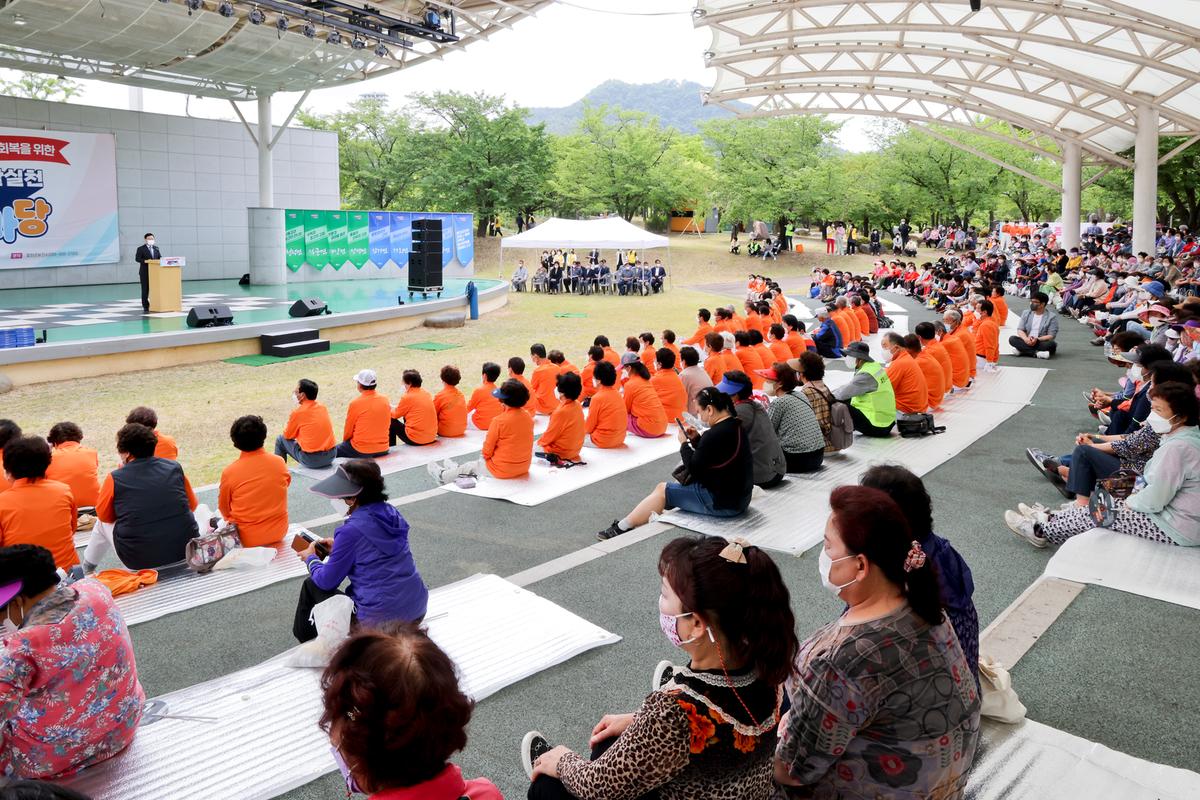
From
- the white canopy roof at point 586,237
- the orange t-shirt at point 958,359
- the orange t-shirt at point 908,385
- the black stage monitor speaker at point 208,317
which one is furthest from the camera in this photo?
the white canopy roof at point 586,237

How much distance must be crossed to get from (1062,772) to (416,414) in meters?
6.24

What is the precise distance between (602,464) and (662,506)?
183cm

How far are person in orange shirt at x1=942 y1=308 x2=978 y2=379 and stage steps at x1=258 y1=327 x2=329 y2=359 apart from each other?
953 centimetres

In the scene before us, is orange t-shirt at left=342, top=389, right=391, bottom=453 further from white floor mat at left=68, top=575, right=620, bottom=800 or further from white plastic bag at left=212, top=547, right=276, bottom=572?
white floor mat at left=68, top=575, right=620, bottom=800

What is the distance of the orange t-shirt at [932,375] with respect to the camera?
8.55 meters

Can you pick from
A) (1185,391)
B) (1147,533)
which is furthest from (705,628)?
(1147,533)

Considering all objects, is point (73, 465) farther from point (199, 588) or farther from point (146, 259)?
point (146, 259)

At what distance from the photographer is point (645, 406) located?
834 centimetres

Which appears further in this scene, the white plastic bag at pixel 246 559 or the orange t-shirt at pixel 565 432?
the orange t-shirt at pixel 565 432

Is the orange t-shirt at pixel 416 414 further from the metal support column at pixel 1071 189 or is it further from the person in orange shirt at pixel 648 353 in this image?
the metal support column at pixel 1071 189

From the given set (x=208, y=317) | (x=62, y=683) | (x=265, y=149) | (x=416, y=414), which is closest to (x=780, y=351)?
(x=416, y=414)

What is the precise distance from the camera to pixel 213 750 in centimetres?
319

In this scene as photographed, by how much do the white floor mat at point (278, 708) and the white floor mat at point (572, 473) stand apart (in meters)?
1.85

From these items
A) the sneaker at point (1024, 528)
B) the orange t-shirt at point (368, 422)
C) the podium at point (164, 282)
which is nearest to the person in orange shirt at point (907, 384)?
the sneaker at point (1024, 528)
